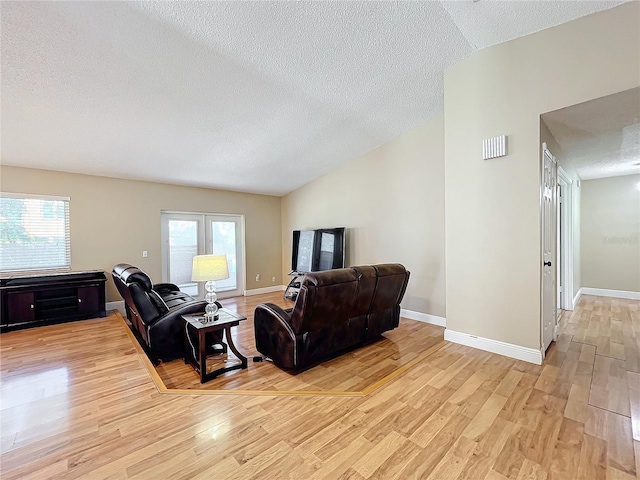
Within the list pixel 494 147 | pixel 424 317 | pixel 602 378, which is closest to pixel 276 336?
pixel 424 317

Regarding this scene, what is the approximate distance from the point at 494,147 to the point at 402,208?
1890 mm

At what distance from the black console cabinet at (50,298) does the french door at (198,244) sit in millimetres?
1235

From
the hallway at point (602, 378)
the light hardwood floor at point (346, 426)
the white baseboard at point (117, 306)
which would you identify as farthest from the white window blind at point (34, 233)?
the hallway at point (602, 378)

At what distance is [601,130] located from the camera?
3.17 m

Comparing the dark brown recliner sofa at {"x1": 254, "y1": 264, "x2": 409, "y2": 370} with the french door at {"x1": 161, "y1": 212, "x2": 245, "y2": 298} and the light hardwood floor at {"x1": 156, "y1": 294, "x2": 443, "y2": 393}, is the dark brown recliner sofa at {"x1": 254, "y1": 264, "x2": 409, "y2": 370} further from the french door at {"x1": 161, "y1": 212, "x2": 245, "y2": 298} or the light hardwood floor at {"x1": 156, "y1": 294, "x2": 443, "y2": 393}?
the french door at {"x1": 161, "y1": 212, "x2": 245, "y2": 298}

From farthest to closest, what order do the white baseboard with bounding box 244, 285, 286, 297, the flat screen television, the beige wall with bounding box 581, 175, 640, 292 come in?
the white baseboard with bounding box 244, 285, 286, 297, the flat screen television, the beige wall with bounding box 581, 175, 640, 292

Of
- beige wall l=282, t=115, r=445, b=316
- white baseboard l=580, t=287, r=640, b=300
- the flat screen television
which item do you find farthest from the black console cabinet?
white baseboard l=580, t=287, r=640, b=300

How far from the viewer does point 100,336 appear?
3.89 meters

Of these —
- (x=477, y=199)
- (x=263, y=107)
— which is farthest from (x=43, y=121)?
(x=477, y=199)

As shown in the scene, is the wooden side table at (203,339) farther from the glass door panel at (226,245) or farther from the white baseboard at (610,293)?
the white baseboard at (610,293)

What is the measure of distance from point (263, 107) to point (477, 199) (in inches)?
115

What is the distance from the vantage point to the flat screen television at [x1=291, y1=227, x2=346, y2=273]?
572 cm

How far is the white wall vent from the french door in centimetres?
511

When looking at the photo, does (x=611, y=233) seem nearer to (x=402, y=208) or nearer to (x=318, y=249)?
(x=402, y=208)
